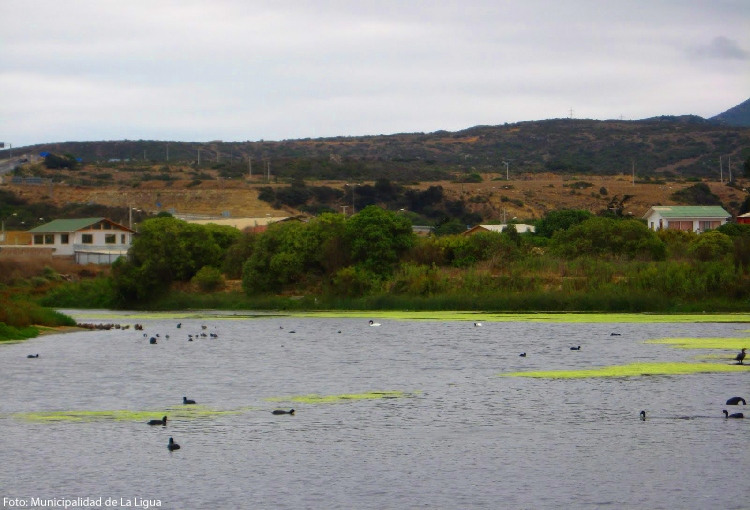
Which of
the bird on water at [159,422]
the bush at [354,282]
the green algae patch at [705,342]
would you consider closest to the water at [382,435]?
the bird on water at [159,422]

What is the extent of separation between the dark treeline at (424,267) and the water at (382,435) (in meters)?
21.2

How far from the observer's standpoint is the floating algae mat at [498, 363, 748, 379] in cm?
2897

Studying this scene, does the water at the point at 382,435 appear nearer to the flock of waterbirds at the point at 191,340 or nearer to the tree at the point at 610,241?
the flock of waterbirds at the point at 191,340

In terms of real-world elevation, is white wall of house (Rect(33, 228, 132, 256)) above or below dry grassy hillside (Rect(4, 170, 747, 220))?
below

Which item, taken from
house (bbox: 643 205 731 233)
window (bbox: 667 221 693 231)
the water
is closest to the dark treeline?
house (bbox: 643 205 731 233)

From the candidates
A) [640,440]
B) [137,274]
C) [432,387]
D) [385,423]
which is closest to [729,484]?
[640,440]

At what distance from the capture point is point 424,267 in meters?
63.2

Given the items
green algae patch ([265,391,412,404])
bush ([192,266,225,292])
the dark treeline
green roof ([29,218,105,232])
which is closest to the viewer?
green algae patch ([265,391,412,404])

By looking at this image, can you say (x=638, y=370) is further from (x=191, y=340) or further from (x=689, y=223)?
(x=689, y=223)

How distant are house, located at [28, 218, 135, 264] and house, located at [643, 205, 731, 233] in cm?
5487

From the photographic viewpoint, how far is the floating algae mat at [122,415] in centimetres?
2234

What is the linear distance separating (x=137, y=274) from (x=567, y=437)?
179 ft

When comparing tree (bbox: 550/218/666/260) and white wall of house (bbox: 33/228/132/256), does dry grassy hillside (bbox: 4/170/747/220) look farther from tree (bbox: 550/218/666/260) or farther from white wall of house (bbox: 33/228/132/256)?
tree (bbox: 550/218/666/260)

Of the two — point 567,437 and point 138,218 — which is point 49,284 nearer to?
point 138,218
